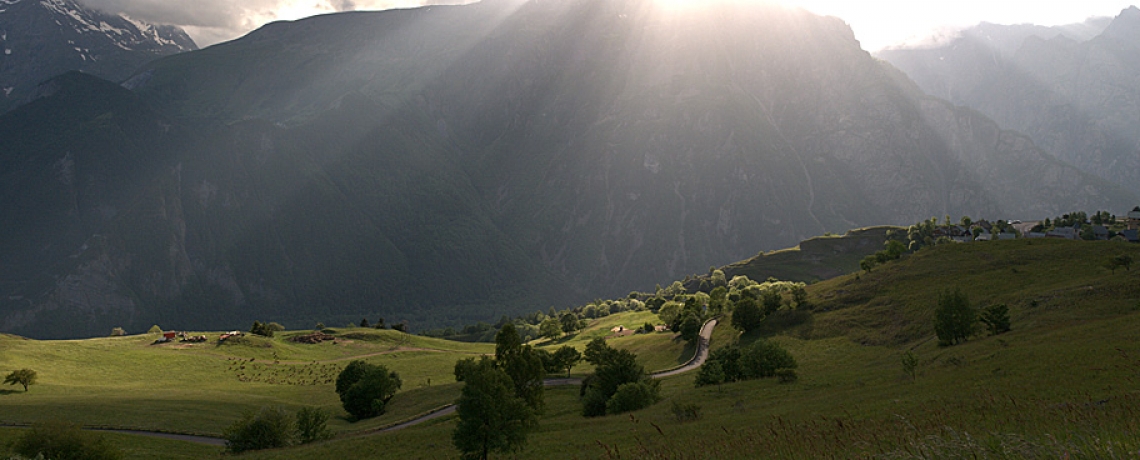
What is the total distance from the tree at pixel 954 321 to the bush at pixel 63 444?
Result: 67349mm

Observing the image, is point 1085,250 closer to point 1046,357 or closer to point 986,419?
point 1046,357

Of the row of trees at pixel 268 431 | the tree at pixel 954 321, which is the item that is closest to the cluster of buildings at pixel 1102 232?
the tree at pixel 954 321

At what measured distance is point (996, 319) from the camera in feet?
173

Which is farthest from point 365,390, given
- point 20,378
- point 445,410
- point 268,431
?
point 20,378

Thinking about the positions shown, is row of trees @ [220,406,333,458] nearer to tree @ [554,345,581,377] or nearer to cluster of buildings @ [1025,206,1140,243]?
tree @ [554,345,581,377]

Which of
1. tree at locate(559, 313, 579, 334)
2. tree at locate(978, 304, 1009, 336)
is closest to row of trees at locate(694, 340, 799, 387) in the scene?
tree at locate(978, 304, 1009, 336)

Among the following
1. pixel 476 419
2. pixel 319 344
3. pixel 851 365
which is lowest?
pixel 851 365

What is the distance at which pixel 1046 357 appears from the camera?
3391 centimetres

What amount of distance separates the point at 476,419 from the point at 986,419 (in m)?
23.7

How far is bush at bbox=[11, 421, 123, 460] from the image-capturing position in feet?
111

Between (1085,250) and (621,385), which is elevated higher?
(1085,250)

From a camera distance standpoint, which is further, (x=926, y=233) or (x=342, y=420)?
(x=926, y=233)

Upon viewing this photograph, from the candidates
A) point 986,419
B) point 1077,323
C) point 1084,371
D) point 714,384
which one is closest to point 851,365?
point 714,384

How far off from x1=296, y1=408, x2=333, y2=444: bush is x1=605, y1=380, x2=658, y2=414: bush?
26.9 m
